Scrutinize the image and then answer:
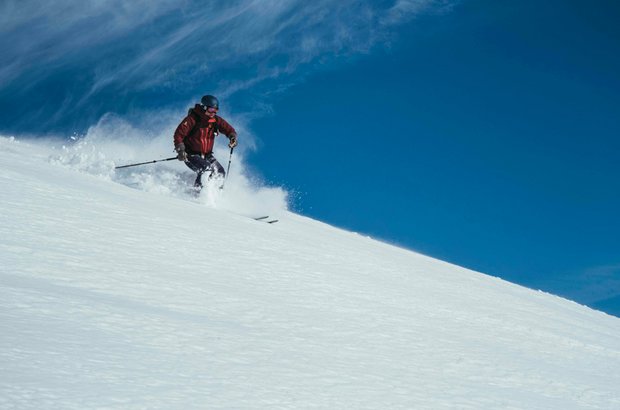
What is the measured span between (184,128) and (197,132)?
284 mm

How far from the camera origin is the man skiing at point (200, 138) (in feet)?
39.1

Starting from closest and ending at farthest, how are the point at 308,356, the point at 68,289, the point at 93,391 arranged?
the point at 93,391 < the point at 308,356 < the point at 68,289

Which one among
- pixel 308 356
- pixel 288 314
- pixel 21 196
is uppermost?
pixel 21 196

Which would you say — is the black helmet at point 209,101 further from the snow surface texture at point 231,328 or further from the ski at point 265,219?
the snow surface texture at point 231,328

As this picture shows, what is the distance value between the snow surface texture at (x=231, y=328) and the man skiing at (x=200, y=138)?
4422 mm

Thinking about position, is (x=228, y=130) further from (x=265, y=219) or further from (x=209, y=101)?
(x=265, y=219)

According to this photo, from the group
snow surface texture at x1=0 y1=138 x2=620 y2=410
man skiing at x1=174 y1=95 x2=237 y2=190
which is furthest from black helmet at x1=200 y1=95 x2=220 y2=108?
snow surface texture at x1=0 y1=138 x2=620 y2=410

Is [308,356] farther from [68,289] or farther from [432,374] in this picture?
[68,289]

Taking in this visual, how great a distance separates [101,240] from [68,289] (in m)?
1.55

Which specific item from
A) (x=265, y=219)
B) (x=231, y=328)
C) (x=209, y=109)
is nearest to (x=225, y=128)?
(x=209, y=109)

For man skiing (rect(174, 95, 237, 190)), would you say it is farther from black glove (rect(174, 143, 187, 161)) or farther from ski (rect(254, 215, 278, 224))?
ski (rect(254, 215, 278, 224))

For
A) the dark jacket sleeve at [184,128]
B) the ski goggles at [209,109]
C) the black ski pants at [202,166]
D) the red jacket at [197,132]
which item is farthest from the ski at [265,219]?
the ski goggles at [209,109]

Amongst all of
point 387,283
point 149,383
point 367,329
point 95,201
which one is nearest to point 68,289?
point 149,383

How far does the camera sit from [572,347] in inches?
218
